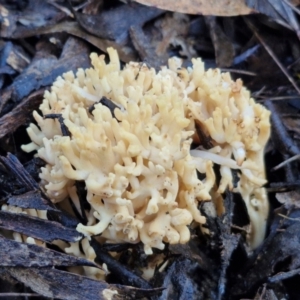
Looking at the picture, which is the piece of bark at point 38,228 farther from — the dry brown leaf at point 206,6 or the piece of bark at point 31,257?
the dry brown leaf at point 206,6

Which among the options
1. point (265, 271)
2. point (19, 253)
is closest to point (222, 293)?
point (265, 271)

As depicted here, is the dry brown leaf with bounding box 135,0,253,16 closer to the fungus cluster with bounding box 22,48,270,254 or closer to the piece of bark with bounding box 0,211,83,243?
→ the fungus cluster with bounding box 22,48,270,254

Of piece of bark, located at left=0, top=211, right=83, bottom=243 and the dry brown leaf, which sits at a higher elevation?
the dry brown leaf

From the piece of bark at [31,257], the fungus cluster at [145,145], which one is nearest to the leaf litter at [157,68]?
the piece of bark at [31,257]

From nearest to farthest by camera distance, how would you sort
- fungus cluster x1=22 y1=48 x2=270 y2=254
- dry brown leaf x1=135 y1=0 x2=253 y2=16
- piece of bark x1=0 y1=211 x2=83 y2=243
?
1. fungus cluster x1=22 y1=48 x2=270 y2=254
2. piece of bark x1=0 y1=211 x2=83 y2=243
3. dry brown leaf x1=135 y1=0 x2=253 y2=16

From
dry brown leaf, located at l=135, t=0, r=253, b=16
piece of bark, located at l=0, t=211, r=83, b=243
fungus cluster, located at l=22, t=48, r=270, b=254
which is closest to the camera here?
fungus cluster, located at l=22, t=48, r=270, b=254

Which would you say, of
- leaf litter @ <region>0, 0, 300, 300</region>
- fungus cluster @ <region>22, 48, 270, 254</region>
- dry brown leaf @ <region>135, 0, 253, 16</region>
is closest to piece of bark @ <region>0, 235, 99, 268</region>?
leaf litter @ <region>0, 0, 300, 300</region>

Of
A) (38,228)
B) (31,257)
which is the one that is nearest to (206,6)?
(38,228)
